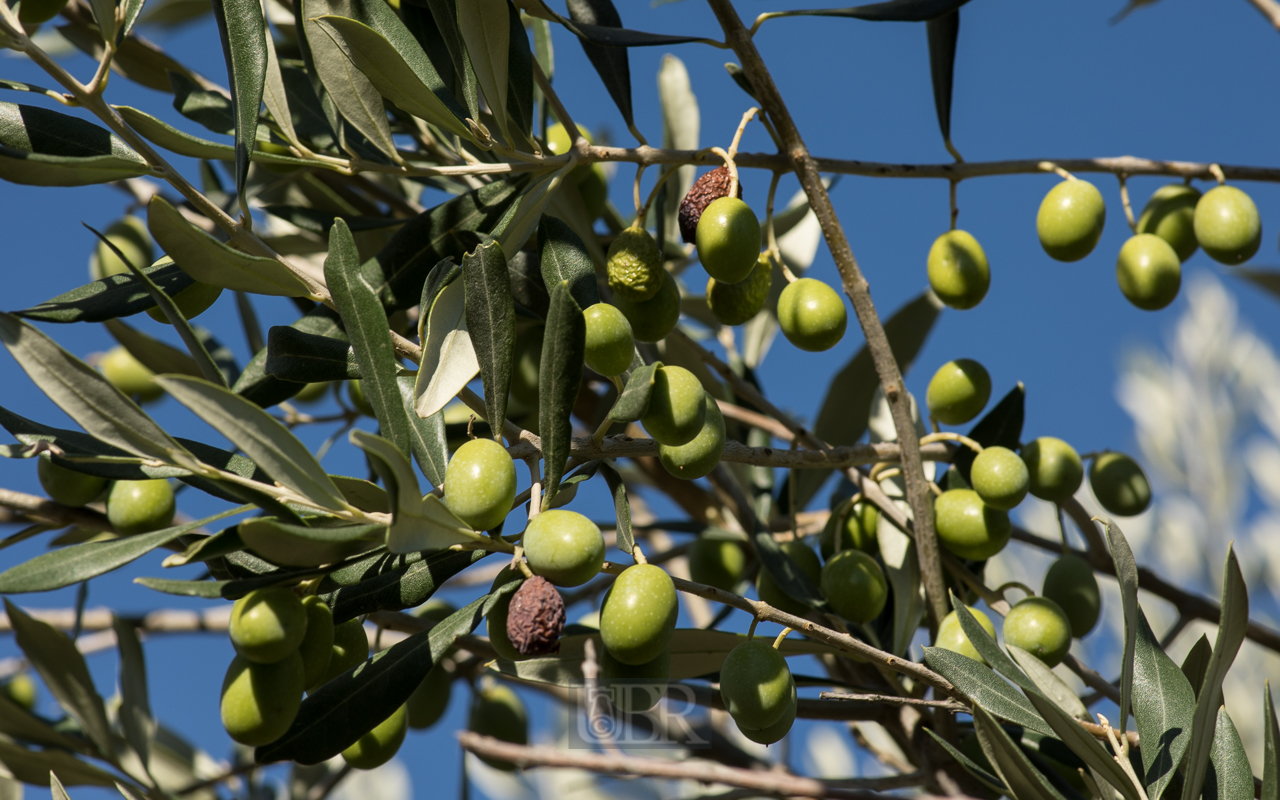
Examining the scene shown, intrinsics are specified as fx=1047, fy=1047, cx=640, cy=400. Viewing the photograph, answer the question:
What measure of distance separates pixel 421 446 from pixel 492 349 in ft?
0.46

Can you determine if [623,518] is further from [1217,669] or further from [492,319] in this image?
[1217,669]

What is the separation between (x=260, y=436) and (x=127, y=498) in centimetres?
72

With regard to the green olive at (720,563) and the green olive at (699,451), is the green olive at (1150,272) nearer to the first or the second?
the green olive at (720,563)

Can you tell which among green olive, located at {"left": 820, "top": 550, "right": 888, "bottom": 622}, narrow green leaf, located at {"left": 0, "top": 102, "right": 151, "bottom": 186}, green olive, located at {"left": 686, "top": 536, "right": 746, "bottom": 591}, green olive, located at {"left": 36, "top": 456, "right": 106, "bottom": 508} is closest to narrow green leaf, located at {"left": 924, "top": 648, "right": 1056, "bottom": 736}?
green olive, located at {"left": 820, "top": 550, "right": 888, "bottom": 622}

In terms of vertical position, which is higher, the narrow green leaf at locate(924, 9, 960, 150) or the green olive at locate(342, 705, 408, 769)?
the narrow green leaf at locate(924, 9, 960, 150)

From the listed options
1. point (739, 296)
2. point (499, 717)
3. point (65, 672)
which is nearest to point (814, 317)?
point (739, 296)

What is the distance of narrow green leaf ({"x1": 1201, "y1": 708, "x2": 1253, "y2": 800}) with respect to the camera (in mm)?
1111

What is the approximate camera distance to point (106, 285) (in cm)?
112

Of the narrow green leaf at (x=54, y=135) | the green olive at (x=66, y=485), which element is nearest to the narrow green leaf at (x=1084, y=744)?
the narrow green leaf at (x=54, y=135)

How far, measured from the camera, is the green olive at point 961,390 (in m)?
1.54

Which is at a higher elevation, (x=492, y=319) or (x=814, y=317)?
(x=814, y=317)

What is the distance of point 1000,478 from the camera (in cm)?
138

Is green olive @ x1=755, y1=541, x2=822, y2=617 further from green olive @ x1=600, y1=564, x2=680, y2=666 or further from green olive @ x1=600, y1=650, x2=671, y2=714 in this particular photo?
green olive @ x1=600, y1=564, x2=680, y2=666

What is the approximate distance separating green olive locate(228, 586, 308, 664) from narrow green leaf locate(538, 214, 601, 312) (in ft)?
1.45
